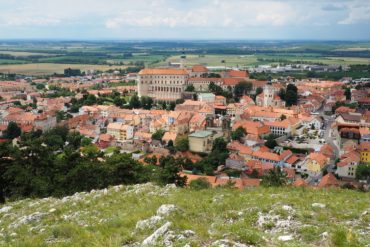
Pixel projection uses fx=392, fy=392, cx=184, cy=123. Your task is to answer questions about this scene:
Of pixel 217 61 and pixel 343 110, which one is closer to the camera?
pixel 343 110

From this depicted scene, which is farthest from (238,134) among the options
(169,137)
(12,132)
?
(12,132)

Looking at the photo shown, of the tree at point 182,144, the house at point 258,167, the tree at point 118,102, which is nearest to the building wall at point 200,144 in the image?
the tree at point 182,144

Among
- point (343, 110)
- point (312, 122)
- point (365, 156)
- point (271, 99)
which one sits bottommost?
point (365, 156)

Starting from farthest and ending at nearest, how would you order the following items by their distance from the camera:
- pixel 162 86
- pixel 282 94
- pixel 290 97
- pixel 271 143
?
pixel 162 86 < pixel 282 94 < pixel 290 97 < pixel 271 143

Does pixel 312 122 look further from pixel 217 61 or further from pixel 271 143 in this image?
pixel 217 61

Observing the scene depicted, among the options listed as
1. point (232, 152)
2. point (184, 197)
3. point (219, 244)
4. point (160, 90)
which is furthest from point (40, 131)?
point (219, 244)

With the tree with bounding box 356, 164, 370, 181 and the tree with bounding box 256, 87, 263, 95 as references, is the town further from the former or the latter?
the tree with bounding box 256, 87, 263, 95

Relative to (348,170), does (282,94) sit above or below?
above

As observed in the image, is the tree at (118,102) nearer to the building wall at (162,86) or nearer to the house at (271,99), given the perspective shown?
the building wall at (162,86)
